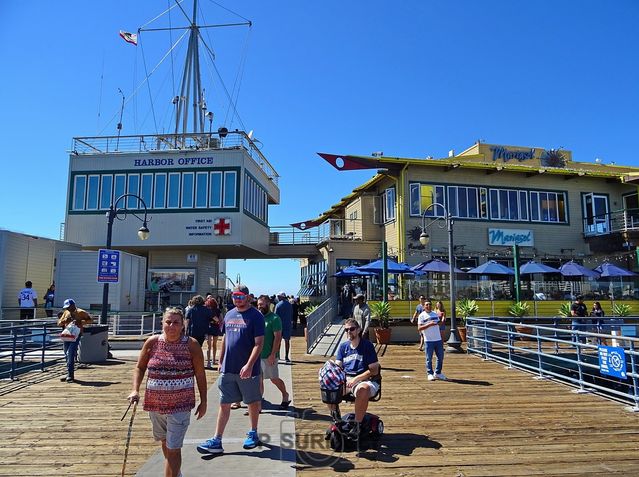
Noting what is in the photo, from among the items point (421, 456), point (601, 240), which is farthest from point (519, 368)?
point (601, 240)

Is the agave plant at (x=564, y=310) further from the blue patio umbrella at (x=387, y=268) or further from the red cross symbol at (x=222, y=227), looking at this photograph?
the red cross symbol at (x=222, y=227)

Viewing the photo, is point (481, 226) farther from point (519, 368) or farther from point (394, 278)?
point (519, 368)

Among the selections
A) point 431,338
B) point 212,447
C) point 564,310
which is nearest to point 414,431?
point 212,447

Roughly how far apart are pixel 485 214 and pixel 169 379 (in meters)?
22.8

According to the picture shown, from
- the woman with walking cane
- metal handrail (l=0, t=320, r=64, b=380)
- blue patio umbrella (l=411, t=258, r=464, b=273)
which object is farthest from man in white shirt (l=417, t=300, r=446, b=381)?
blue patio umbrella (l=411, t=258, r=464, b=273)

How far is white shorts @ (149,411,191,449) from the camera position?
13.0 ft

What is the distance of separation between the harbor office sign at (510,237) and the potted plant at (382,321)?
9.90 m

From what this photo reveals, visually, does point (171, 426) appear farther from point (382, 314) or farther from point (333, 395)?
point (382, 314)

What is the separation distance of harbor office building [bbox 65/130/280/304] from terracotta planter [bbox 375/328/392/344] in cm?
951

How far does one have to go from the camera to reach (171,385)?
3.96 metres

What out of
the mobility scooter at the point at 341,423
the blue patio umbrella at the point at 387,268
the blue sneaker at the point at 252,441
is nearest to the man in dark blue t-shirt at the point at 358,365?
the mobility scooter at the point at 341,423

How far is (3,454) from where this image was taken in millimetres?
5133

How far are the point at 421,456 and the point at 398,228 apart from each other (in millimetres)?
18840

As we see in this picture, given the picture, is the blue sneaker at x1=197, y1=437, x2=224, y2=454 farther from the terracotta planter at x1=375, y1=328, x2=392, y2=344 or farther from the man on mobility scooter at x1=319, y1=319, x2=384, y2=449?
the terracotta planter at x1=375, y1=328, x2=392, y2=344
